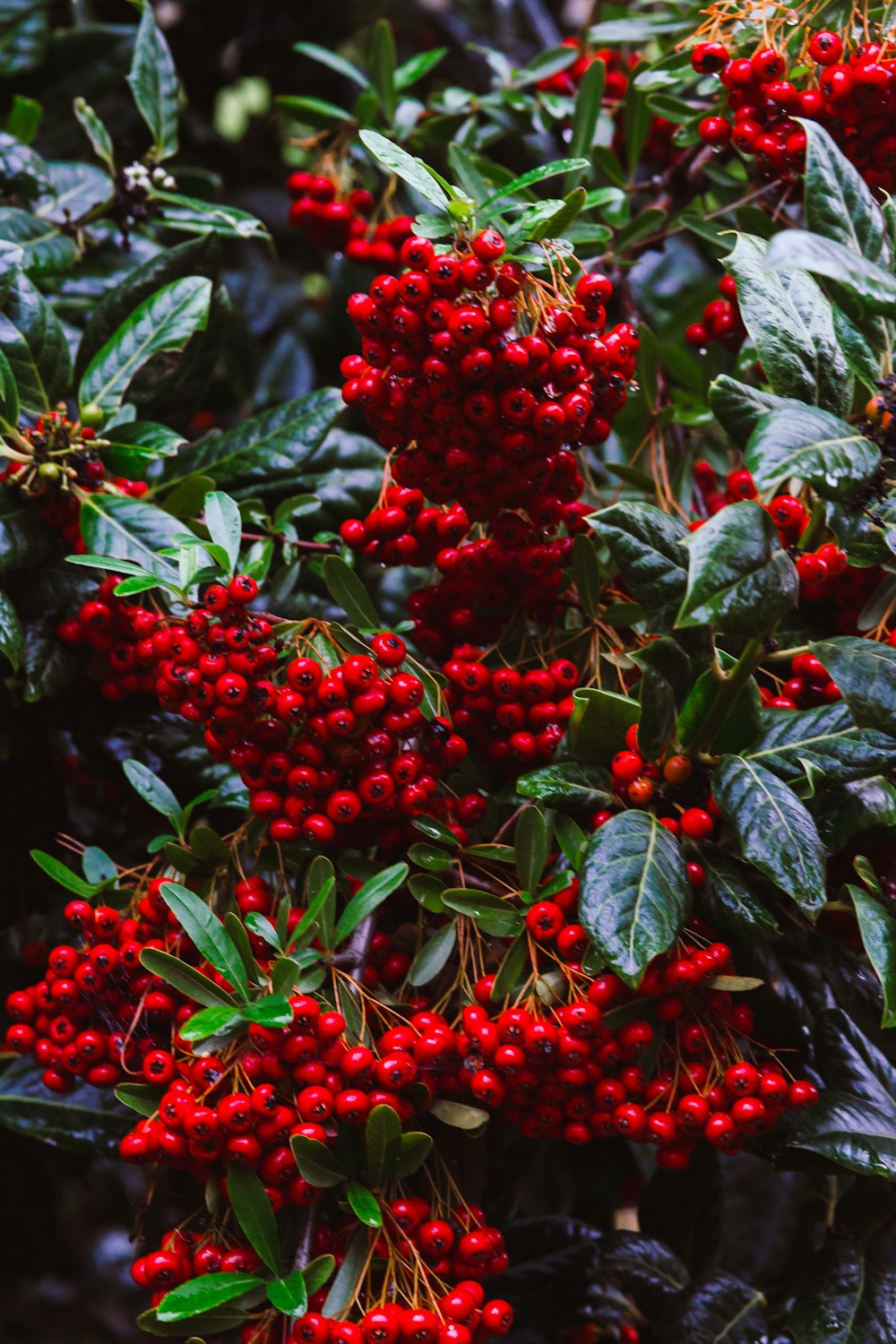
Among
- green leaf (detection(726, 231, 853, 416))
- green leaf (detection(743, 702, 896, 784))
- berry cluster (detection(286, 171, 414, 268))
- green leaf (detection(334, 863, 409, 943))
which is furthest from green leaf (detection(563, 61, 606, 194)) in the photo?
green leaf (detection(334, 863, 409, 943))

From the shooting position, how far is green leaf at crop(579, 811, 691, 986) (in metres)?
0.81

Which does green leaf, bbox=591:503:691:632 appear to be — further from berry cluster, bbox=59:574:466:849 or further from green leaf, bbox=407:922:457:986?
green leaf, bbox=407:922:457:986

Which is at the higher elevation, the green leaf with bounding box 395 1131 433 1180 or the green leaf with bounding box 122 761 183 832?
the green leaf with bounding box 122 761 183 832

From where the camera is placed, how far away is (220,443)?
4.28ft

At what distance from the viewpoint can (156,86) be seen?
1.46m

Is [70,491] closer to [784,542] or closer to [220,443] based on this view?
[220,443]

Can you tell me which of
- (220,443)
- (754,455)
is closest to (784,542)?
(754,455)

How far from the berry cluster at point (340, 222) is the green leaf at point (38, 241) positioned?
0.32 meters

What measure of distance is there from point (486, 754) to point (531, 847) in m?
0.18

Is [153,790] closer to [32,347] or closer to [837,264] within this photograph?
[32,347]

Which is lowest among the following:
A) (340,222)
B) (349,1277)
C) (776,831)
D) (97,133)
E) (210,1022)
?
(349,1277)

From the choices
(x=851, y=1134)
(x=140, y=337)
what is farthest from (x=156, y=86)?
(x=851, y=1134)

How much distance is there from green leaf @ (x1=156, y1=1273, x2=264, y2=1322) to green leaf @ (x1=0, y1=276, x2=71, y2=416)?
0.87 metres

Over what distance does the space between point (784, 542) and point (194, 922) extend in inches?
23.8
